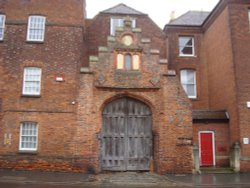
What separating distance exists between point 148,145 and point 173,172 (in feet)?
7.11

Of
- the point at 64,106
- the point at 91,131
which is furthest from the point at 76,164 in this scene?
the point at 64,106

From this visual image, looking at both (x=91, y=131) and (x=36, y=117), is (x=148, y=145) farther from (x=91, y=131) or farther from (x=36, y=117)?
(x=36, y=117)

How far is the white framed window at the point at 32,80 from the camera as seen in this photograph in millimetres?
18484

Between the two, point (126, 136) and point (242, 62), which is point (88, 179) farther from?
point (242, 62)

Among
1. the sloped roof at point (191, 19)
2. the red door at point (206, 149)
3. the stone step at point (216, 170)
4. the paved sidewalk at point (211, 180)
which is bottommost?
the paved sidewalk at point (211, 180)

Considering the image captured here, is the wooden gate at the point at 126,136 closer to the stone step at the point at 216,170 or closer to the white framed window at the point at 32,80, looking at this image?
the stone step at the point at 216,170

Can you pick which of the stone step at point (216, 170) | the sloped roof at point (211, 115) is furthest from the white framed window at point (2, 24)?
the stone step at point (216, 170)

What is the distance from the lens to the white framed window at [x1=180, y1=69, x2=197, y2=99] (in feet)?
82.3

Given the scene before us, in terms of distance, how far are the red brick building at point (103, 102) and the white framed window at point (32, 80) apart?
6 centimetres

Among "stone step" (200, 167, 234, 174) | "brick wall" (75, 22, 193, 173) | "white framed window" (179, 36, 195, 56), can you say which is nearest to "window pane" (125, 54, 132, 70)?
"brick wall" (75, 22, 193, 173)

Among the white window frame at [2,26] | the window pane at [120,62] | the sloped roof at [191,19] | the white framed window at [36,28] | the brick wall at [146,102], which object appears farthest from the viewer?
the sloped roof at [191,19]

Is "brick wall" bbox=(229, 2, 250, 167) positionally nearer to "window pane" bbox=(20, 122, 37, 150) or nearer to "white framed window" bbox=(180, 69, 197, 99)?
"white framed window" bbox=(180, 69, 197, 99)

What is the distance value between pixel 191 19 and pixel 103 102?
14.1 meters

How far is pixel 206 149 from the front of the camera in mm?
20312
